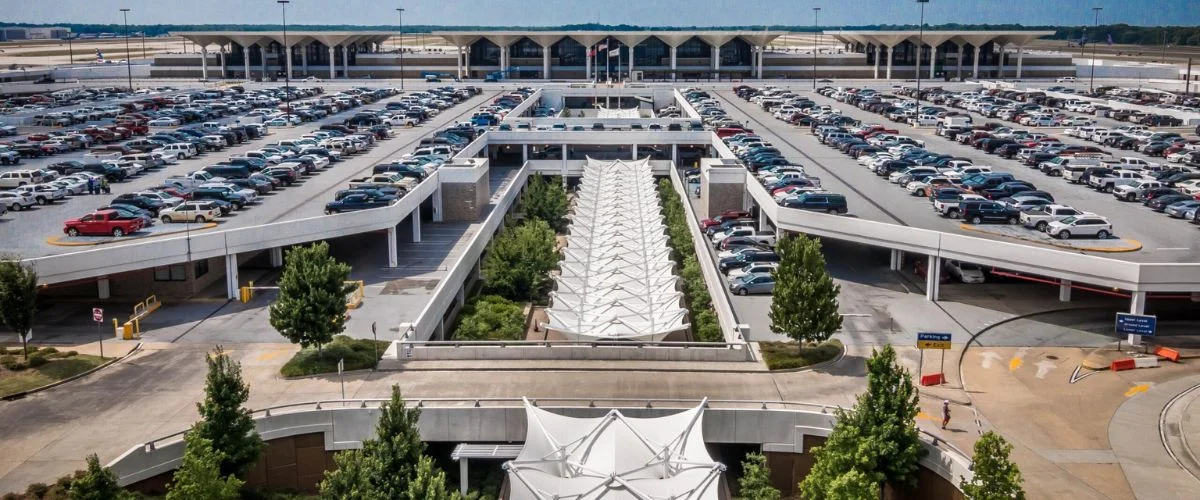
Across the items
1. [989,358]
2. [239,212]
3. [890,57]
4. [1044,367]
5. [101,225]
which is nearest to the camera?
[1044,367]

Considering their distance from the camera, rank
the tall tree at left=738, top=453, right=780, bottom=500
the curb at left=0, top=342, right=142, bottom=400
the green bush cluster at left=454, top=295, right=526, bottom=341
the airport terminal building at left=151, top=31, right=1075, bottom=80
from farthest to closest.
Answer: the airport terminal building at left=151, top=31, right=1075, bottom=80 → the green bush cluster at left=454, top=295, right=526, bottom=341 → the curb at left=0, top=342, right=142, bottom=400 → the tall tree at left=738, top=453, right=780, bottom=500

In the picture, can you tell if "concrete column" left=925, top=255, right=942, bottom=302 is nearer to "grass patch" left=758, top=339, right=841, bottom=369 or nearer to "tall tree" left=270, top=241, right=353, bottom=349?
"grass patch" left=758, top=339, right=841, bottom=369

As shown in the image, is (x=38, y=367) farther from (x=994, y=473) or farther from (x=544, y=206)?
(x=544, y=206)

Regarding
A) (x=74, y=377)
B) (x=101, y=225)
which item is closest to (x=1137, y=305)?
(x=74, y=377)

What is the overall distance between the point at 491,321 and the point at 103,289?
1475 cm

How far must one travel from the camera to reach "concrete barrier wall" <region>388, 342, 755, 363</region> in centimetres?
3219

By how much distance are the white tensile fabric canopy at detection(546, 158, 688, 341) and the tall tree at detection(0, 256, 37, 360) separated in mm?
16215

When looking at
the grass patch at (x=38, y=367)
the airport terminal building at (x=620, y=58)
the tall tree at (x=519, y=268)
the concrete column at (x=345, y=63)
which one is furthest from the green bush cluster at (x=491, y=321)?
the concrete column at (x=345, y=63)

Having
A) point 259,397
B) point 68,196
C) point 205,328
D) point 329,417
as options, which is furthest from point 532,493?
point 68,196

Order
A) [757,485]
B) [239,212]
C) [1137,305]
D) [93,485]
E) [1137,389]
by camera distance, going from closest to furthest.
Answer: [93,485] → [757,485] → [1137,389] → [1137,305] → [239,212]

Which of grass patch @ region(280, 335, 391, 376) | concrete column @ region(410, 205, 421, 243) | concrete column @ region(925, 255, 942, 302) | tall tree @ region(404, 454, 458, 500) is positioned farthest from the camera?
concrete column @ region(410, 205, 421, 243)

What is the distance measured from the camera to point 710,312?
41.3m

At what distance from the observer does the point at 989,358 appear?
33781mm

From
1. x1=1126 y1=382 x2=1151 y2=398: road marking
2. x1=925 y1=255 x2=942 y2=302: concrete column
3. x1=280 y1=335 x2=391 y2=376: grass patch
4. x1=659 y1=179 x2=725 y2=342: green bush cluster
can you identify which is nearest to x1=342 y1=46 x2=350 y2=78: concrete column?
x1=659 y1=179 x2=725 y2=342: green bush cluster
